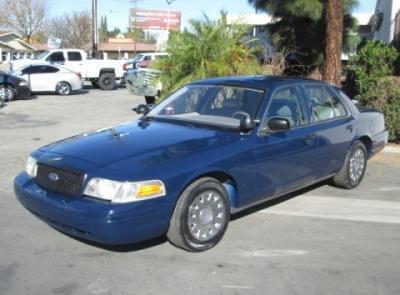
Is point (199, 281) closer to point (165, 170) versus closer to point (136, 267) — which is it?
point (136, 267)

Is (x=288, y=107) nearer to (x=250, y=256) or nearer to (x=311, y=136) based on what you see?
(x=311, y=136)

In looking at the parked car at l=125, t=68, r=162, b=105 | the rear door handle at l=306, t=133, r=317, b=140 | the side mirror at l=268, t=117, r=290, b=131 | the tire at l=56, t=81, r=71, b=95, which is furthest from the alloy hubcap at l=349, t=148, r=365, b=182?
the tire at l=56, t=81, r=71, b=95

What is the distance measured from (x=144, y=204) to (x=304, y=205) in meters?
2.78

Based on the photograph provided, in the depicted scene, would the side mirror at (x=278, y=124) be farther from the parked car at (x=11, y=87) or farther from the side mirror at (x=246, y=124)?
the parked car at (x=11, y=87)

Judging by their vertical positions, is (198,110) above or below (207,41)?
below

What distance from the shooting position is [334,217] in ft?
19.9

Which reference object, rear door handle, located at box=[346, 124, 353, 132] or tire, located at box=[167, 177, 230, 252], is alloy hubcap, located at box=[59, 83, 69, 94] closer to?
rear door handle, located at box=[346, 124, 353, 132]

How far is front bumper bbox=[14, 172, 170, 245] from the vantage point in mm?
4234

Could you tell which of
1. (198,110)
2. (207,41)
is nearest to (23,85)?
(207,41)

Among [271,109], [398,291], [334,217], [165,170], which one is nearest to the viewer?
[398,291]

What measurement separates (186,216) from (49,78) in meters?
20.4

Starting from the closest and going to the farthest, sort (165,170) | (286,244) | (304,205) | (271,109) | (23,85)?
(165,170) < (286,244) < (271,109) < (304,205) < (23,85)

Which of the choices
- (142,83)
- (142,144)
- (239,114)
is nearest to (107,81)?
(142,83)

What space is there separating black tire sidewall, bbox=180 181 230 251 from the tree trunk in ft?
24.0
